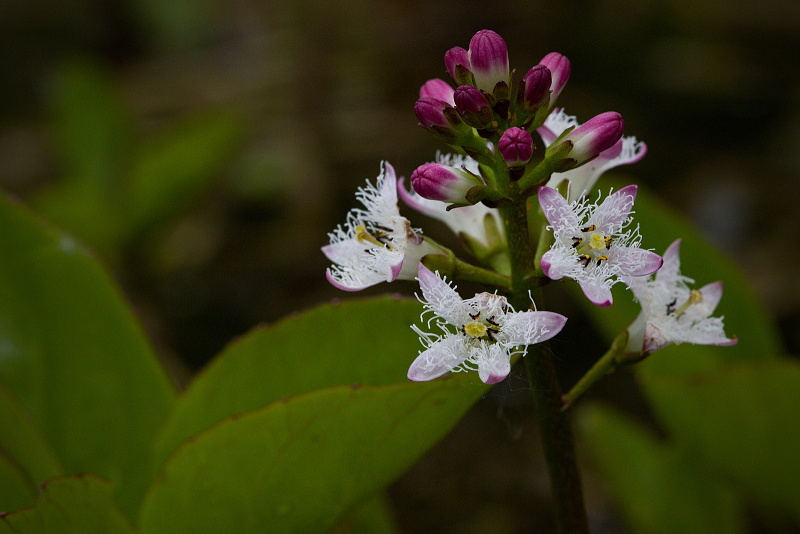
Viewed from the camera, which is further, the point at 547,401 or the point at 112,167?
the point at 112,167

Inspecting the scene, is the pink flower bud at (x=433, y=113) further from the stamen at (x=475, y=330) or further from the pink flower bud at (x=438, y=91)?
the stamen at (x=475, y=330)

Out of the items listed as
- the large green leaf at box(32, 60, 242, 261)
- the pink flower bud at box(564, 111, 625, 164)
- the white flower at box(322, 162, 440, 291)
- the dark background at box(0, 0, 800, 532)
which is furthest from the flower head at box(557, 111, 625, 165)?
the large green leaf at box(32, 60, 242, 261)

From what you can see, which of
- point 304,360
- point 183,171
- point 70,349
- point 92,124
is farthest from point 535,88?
point 92,124

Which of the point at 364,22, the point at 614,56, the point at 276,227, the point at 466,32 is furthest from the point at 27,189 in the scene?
the point at 614,56

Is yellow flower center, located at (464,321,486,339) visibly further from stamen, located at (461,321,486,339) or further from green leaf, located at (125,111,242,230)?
green leaf, located at (125,111,242,230)

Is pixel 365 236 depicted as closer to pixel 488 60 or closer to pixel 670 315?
pixel 488 60
